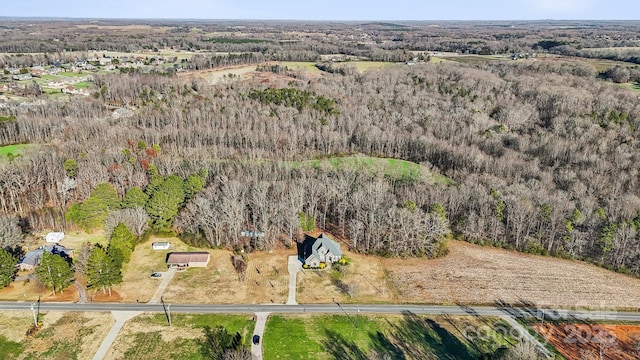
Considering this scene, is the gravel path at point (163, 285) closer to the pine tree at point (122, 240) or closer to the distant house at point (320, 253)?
the pine tree at point (122, 240)

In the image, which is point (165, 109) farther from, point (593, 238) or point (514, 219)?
point (593, 238)

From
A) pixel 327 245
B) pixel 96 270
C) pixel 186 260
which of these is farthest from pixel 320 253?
pixel 96 270

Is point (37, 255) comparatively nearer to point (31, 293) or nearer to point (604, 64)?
point (31, 293)

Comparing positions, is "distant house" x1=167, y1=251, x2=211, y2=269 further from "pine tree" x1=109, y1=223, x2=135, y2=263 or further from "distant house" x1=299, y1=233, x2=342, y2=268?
"distant house" x1=299, y1=233, x2=342, y2=268

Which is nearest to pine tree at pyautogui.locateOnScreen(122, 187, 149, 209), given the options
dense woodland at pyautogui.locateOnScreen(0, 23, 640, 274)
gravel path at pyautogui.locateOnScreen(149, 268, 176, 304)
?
dense woodland at pyautogui.locateOnScreen(0, 23, 640, 274)

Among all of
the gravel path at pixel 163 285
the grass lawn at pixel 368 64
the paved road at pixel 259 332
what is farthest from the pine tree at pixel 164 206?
the grass lawn at pixel 368 64

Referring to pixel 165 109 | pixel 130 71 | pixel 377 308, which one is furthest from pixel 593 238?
pixel 130 71
